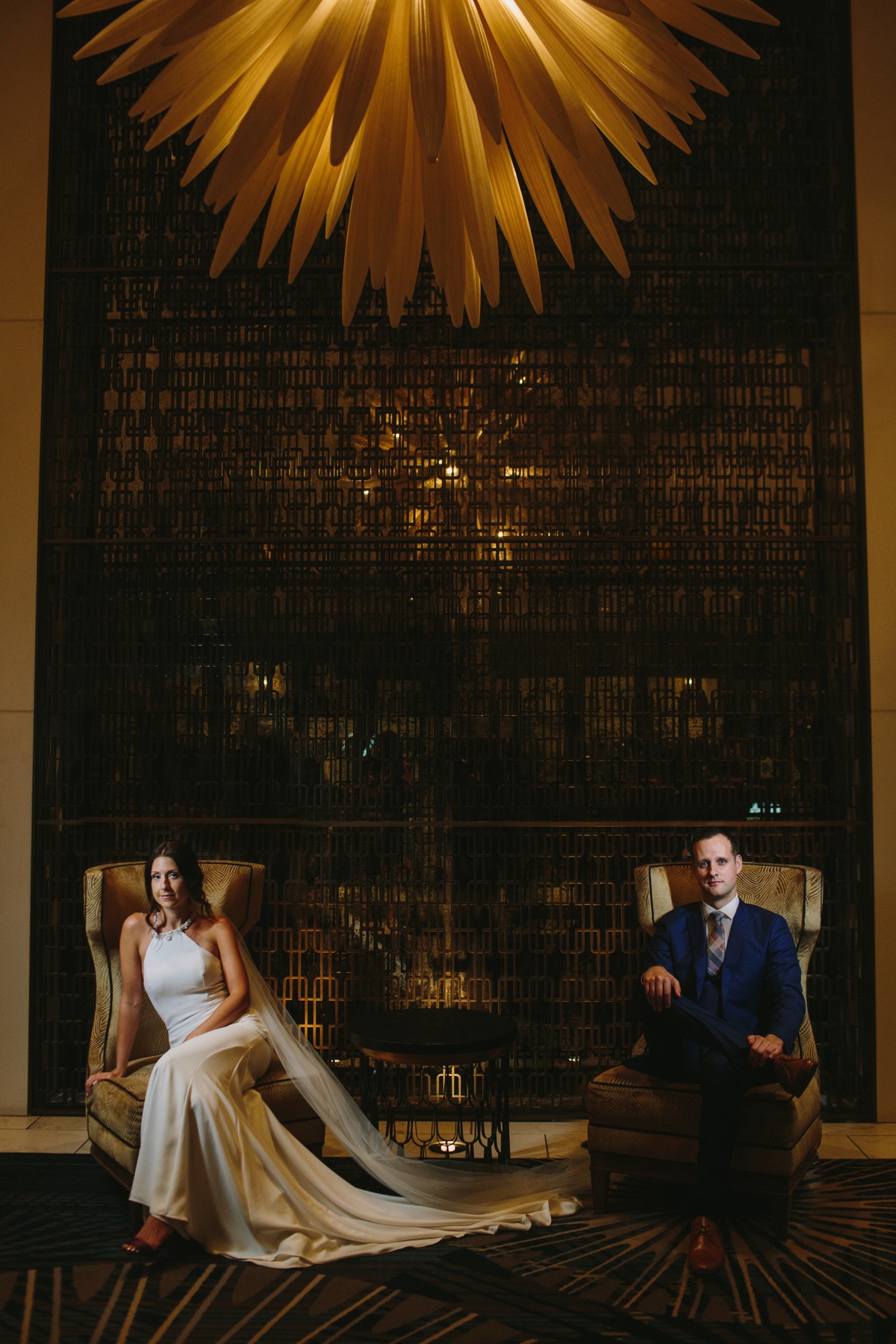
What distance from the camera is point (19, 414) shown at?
4.73 meters

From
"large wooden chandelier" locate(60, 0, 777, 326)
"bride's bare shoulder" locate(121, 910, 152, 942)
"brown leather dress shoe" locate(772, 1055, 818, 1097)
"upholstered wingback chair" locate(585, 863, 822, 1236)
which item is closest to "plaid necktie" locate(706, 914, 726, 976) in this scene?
"upholstered wingback chair" locate(585, 863, 822, 1236)

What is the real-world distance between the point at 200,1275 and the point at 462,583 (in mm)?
2759

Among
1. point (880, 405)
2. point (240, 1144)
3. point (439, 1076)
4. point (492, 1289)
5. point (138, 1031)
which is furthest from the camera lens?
point (880, 405)

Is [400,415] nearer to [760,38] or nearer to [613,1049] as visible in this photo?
[760,38]

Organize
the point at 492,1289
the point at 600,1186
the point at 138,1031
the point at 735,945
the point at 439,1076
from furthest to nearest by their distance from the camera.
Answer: the point at 439,1076 < the point at 138,1031 < the point at 735,945 < the point at 600,1186 < the point at 492,1289

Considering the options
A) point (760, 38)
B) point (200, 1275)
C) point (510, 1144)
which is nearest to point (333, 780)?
point (510, 1144)

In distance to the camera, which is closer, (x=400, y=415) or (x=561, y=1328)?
(x=561, y=1328)

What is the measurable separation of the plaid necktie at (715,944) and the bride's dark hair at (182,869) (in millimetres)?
1744

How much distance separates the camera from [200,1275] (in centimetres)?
303

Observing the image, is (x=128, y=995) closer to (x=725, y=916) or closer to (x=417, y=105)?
(x=725, y=916)

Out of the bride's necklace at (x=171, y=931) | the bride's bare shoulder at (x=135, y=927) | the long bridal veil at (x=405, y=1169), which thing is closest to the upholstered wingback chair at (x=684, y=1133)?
the long bridal veil at (x=405, y=1169)

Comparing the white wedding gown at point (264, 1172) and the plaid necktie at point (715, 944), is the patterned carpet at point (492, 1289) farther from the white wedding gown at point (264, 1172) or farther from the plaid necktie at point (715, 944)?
the plaid necktie at point (715, 944)

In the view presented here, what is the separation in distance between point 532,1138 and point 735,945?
4.20ft

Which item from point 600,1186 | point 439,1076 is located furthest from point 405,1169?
point 439,1076
